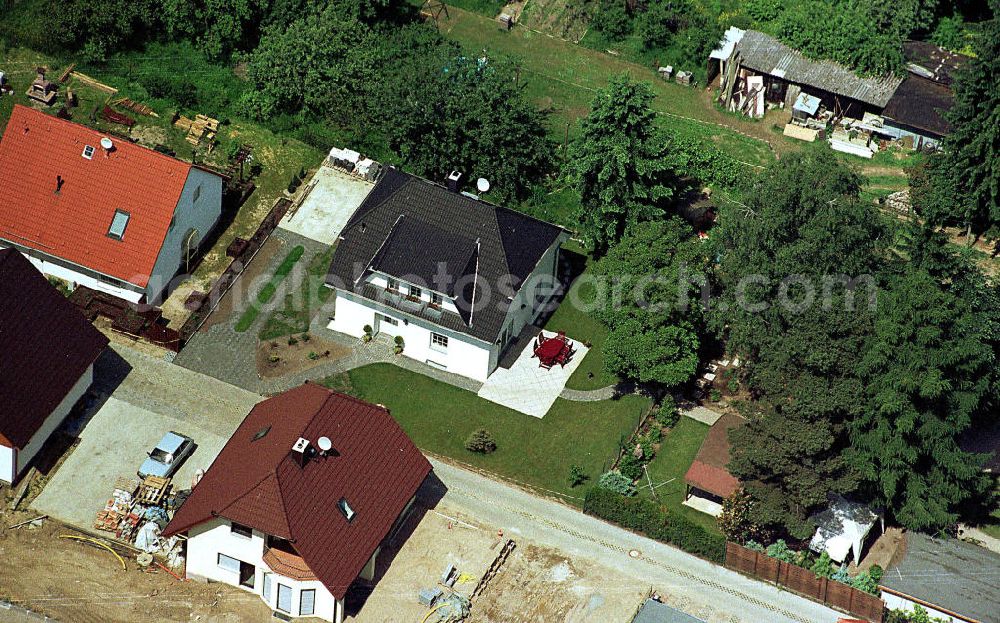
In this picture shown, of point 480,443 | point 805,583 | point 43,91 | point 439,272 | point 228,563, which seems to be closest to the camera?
point 228,563

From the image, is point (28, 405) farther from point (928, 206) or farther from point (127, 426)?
point (928, 206)

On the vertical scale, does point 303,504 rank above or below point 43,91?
below

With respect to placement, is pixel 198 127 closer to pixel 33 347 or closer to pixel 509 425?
pixel 33 347

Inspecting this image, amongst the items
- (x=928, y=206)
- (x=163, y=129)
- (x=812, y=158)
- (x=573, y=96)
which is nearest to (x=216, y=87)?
(x=163, y=129)

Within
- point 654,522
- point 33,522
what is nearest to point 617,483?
point 654,522

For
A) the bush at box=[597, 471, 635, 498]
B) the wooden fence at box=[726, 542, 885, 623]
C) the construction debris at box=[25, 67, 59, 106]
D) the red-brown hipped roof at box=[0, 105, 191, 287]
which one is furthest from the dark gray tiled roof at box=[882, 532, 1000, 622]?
the construction debris at box=[25, 67, 59, 106]

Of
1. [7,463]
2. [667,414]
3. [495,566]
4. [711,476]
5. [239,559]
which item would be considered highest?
[667,414]
